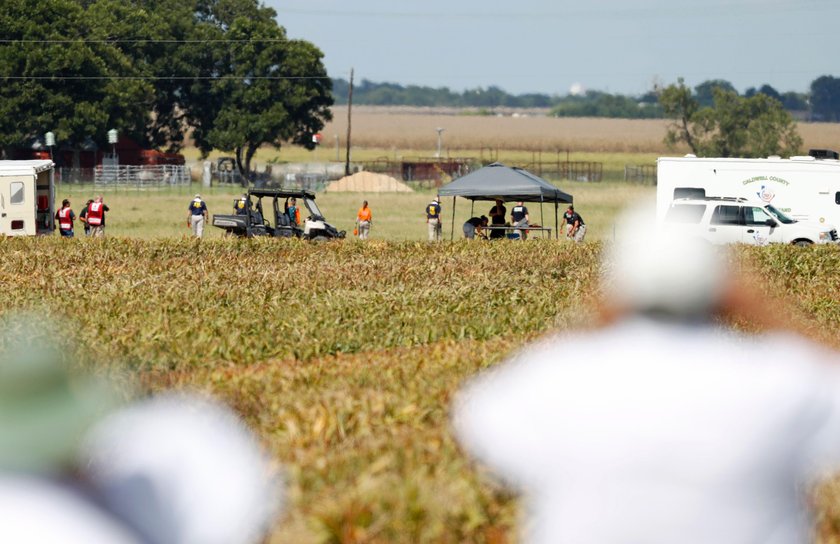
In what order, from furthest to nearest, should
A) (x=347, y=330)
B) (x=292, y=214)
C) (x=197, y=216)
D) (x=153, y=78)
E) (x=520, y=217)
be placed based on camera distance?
(x=153, y=78), (x=197, y=216), (x=520, y=217), (x=292, y=214), (x=347, y=330)

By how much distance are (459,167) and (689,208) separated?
55049mm

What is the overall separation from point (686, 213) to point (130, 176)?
172 ft

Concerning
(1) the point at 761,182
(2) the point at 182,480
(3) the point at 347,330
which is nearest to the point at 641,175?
(1) the point at 761,182

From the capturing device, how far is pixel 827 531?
5684mm

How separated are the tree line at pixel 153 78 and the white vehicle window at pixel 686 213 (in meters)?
58.8

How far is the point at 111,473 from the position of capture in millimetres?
4895

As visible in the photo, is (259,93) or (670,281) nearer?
(670,281)

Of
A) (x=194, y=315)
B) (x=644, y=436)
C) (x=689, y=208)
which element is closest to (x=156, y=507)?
(x=644, y=436)

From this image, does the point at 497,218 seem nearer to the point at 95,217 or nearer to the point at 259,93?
the point at 95,217

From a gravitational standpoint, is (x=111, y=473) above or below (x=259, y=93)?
below

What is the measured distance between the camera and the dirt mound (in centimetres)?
7438

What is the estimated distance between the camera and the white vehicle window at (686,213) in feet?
95.7

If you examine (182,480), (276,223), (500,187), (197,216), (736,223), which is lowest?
(197,216)

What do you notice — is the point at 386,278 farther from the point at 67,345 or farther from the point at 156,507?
the point at 156,507
